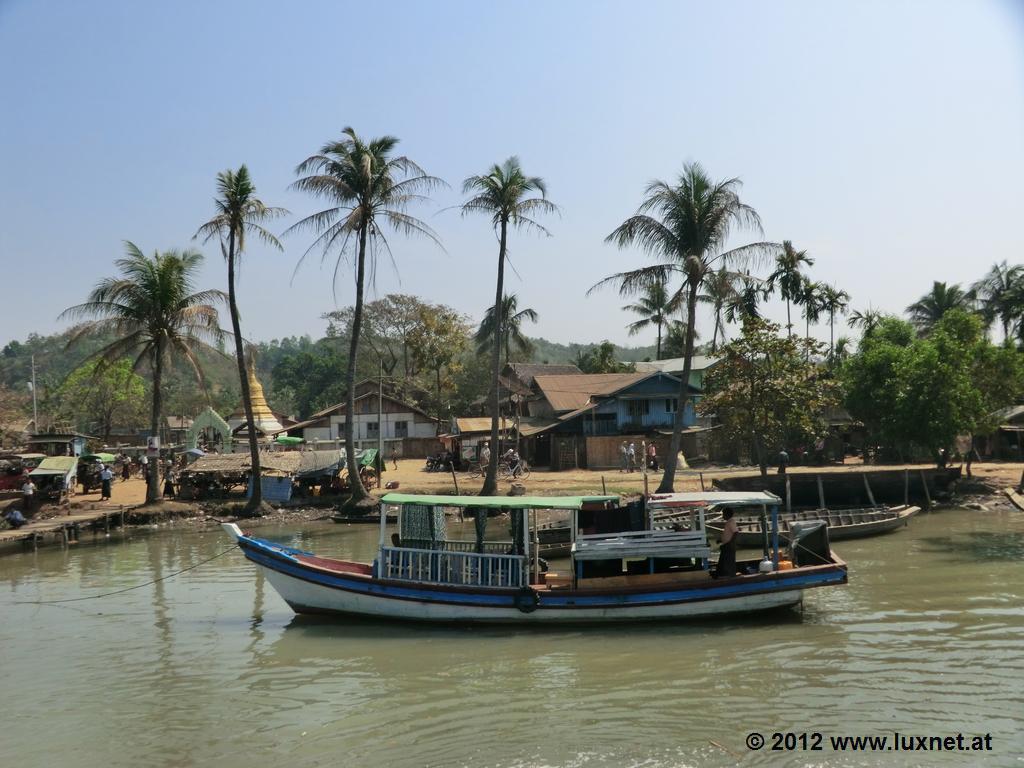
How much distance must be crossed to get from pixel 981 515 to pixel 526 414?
27.2 m

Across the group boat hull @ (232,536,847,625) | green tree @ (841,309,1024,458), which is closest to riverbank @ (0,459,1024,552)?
green tree @ (841,309,1024,458)

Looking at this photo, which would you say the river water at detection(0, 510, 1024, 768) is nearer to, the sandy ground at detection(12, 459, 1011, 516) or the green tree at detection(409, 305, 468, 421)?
the sandy ground at detection(12, 459, 1011, 516)

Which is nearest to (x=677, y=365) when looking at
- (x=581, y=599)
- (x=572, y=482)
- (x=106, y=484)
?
(x=572, y=482)

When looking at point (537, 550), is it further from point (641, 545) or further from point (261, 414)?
point (261, 414)

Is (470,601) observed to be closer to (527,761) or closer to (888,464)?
A: (527,761)

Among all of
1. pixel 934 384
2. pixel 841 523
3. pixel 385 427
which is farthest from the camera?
pixel 385 427

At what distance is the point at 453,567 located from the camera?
565 inches

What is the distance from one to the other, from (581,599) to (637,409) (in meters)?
27.0

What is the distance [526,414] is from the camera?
164ft

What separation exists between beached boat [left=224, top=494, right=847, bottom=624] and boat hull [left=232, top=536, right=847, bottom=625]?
2 centimetres

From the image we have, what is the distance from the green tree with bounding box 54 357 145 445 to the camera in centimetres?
5256

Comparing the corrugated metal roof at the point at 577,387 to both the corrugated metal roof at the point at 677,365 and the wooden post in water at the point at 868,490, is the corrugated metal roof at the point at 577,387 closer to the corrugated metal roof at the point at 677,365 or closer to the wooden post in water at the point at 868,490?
the corrugated metal roof at the point at 677,365

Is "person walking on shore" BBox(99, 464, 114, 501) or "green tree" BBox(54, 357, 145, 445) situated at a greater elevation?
"green tree" BBox(54, 357, 145, 445)

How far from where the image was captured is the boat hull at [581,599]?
13.9 meters
